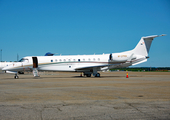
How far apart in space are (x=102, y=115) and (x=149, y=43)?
2894cm

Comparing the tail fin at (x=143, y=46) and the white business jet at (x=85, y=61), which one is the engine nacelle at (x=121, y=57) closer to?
the white business jet at (x=85, y=61)

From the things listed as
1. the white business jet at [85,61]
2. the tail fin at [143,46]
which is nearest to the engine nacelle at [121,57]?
the white business jet at [85,61]

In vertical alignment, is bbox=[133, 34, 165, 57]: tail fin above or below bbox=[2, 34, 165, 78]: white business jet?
above

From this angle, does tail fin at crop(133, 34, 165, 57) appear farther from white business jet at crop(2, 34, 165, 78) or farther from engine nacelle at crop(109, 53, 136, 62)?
engine nacelle at crop(109, 53, 136, 62)

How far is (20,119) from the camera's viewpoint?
5.62 meters

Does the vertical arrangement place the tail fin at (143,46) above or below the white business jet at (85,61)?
above

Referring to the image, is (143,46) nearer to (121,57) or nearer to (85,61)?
(121,57)

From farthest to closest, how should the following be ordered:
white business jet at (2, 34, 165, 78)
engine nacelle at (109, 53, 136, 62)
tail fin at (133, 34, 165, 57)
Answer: tail fin at (133, 34, 165, 57), engine nacelle at (109, 53, 136, 62), white business jet at (2, 34, 165, 78)

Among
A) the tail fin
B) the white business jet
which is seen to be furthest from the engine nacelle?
the tail fin

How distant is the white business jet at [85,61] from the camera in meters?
31.1

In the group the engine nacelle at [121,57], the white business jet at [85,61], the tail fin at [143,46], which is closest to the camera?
the white business jet at [85,61]

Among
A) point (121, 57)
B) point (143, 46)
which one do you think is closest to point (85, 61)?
point (121, 57)

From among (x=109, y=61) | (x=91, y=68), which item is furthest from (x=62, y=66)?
(x=109, y=61)

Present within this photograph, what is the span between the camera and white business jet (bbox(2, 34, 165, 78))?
31141mm
